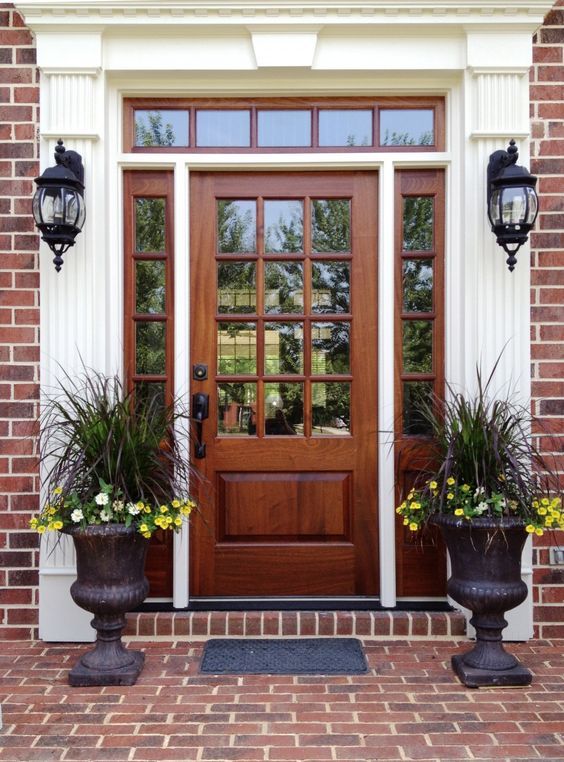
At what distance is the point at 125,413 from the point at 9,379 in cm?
80

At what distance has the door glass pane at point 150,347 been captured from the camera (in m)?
3.52

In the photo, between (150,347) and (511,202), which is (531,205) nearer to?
(511,202)

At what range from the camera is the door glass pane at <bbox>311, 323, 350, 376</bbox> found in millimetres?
3545

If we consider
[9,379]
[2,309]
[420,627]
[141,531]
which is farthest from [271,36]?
[420,627]

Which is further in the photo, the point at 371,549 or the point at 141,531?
the point at 371,549

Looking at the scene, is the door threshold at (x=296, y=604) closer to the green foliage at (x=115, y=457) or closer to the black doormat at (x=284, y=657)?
the black doormat at (x=284, y=657)

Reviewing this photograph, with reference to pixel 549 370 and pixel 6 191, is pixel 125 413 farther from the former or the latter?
pixel 549 370

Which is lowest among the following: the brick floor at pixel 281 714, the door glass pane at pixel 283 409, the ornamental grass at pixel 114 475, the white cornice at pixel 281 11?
the brick floor at pixel 281 714

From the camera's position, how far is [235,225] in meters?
3.55

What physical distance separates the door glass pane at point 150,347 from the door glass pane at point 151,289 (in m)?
0.08

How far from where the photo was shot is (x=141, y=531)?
281 cm

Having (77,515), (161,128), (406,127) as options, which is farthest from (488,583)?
(161,128)

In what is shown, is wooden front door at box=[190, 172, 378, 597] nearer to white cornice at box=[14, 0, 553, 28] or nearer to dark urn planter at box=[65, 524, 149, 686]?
dark urn planter at box=[65, 524, 149, 686]

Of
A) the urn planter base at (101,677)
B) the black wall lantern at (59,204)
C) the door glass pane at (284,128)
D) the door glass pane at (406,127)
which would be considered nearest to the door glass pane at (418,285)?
the door glass pane at (406,127)
